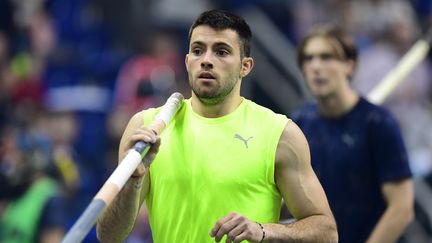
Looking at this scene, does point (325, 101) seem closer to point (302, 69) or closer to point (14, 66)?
point (302, 69)

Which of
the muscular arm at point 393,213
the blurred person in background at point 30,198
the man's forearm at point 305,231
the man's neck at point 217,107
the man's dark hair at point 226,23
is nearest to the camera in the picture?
the man's forearm at point 305,231

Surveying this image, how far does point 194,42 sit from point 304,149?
2.72 feet

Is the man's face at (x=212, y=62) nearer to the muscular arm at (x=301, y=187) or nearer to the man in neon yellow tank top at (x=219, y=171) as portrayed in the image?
the man in neon yellow tank top at (x=219, y=171)

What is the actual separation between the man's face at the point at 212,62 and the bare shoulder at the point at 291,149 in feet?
1.32

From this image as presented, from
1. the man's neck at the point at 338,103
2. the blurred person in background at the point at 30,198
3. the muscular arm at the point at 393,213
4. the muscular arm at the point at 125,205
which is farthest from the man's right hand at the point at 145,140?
the blurred person in background at the point at 30,198

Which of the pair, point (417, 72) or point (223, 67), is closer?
point (223, 67)

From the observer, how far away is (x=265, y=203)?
6246mm

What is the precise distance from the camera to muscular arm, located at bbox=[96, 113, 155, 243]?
602 centimetres

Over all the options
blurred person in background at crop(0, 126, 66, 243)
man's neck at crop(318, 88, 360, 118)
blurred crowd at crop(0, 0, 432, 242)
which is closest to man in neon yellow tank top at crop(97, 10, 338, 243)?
man's neck at crop(318, 88, 360, 118)

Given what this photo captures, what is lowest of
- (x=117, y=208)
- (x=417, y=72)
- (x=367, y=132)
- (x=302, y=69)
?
(x=117, y=208)

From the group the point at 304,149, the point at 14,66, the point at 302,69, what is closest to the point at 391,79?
the point at 302,69

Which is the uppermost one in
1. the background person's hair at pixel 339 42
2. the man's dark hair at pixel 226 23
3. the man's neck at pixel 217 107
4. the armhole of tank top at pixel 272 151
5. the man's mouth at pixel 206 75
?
the background person's hair at pixel 339 42

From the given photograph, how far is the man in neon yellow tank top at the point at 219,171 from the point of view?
6.17m

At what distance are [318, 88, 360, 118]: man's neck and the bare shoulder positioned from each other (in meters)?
2.00
